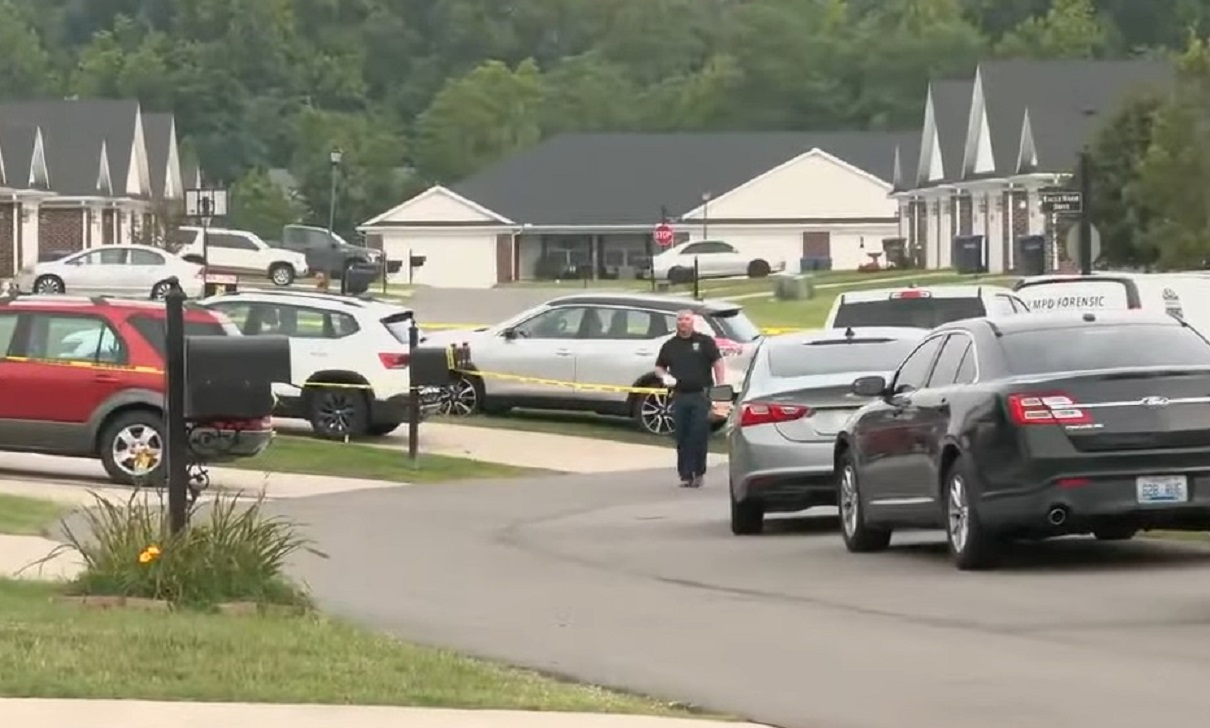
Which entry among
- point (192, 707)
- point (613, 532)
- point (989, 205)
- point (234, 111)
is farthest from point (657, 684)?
point (234, 111)

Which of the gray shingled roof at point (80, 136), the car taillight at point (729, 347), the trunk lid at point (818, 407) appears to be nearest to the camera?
the trunk lid at point (818, 407)

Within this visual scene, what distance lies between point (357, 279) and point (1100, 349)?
5315cm

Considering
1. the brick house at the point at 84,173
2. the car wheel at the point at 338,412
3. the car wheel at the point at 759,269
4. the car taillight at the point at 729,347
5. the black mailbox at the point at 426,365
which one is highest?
the brick house at the point at 84,173

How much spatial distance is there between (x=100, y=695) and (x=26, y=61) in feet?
520

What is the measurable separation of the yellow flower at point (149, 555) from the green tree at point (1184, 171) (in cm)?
4285

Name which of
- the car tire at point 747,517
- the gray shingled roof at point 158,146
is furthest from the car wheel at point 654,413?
the gray shingled roof at point 158,146

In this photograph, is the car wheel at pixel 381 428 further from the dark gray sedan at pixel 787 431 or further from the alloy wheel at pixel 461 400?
the dark gray sedan at pixel 787 431

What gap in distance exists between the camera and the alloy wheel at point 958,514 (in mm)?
16828

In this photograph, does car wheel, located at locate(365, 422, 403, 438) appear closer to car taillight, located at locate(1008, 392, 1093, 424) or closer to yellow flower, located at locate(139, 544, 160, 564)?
car taillight, located at locate(1008, 392, 1093, 424)

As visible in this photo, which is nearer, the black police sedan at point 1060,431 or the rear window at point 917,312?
the black police sedan at point 1060,431

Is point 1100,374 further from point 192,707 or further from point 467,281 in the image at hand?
point 467,281

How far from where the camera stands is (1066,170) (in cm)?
7588

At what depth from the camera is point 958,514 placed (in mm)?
17062

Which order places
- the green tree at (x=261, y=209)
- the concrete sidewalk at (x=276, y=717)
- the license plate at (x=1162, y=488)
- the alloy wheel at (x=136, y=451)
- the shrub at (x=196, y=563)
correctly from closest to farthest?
1. the concrete sidewalk at (x=276, y=717)
2. the shrub at (x=196, y=563)
3. the license plate at (x=1162, y=488)
4. the alloy wheel at (x=136, y=451)
5. the green tree at (x=261, y=209)
